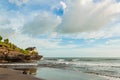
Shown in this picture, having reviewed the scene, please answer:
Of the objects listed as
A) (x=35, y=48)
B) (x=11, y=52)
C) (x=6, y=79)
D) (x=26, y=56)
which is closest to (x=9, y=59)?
(x=11, y=52)

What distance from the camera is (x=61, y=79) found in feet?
68.2

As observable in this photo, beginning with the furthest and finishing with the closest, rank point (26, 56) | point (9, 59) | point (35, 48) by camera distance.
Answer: point (35, 48) < point (26, 56) < point (9, 59)

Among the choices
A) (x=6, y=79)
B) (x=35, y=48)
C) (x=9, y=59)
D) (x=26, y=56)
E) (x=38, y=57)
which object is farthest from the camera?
(x=35, y=48)

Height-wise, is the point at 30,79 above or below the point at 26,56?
below

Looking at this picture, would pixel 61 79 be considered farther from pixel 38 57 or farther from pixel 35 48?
pixel 35 48

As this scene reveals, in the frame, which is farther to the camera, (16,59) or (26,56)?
(26,56)

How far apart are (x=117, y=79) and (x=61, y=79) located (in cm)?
659

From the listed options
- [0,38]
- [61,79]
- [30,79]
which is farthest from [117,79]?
[0,38]

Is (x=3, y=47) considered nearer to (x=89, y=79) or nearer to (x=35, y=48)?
(x=35, y=48)

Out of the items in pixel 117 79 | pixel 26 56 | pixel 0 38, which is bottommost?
pixel 117 79

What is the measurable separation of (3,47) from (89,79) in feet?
166

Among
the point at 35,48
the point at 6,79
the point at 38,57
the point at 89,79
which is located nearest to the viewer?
the point at 6,79

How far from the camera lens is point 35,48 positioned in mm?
98125

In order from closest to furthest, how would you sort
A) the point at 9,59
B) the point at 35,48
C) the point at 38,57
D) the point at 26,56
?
the point at 9,59
the point at 26,56
the point at 38,57
the point at 35,48
